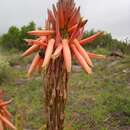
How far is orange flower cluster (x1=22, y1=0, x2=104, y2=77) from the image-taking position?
247 centimetres

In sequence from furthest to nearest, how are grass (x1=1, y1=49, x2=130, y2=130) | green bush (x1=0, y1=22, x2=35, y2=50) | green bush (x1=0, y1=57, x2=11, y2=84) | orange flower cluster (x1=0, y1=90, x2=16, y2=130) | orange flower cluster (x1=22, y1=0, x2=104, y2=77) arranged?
green bush (x1=0, y1=22, x2=35, y2=50) < green bush (x1=0, y1=57, x2=11, y2=84) < grass (x1=1, y1=49, x2=130, y2=130) < orange flower cluster (x1=0, y1=90, x2=16, y2=130) < orange flower cluster (x1=22, y1=0, x2=104, y2=77)

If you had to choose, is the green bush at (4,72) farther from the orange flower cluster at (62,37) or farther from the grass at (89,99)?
the orange flower cluster at (62,37)

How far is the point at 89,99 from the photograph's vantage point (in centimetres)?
1117

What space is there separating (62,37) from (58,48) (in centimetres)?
15

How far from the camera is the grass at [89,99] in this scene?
9.14 m

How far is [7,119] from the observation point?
116 inches

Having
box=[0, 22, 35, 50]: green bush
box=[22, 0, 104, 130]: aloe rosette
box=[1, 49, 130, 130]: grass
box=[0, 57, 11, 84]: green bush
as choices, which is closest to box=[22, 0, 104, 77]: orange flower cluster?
box=[22, 0, 104, 130]: aloe rosette

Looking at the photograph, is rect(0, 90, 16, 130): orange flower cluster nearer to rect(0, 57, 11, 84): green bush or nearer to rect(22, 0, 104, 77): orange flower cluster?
rect(22, 0, 104, 77): orange flower cluster

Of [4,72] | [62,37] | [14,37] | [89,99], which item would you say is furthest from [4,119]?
[14,37]

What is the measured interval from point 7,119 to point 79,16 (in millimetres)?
Answer: 860

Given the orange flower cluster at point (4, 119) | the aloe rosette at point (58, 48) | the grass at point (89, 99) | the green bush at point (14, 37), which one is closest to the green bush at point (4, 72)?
the grass at point (89, 99)

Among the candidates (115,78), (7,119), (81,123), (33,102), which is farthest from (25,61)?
(7,119)

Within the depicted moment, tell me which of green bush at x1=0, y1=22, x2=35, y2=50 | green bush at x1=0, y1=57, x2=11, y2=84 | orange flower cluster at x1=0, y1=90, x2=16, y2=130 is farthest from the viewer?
green bush at x1=0, y1=22, x2=35, y2=50

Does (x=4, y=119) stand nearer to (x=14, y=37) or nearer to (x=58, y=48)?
(x=58, y=48)
